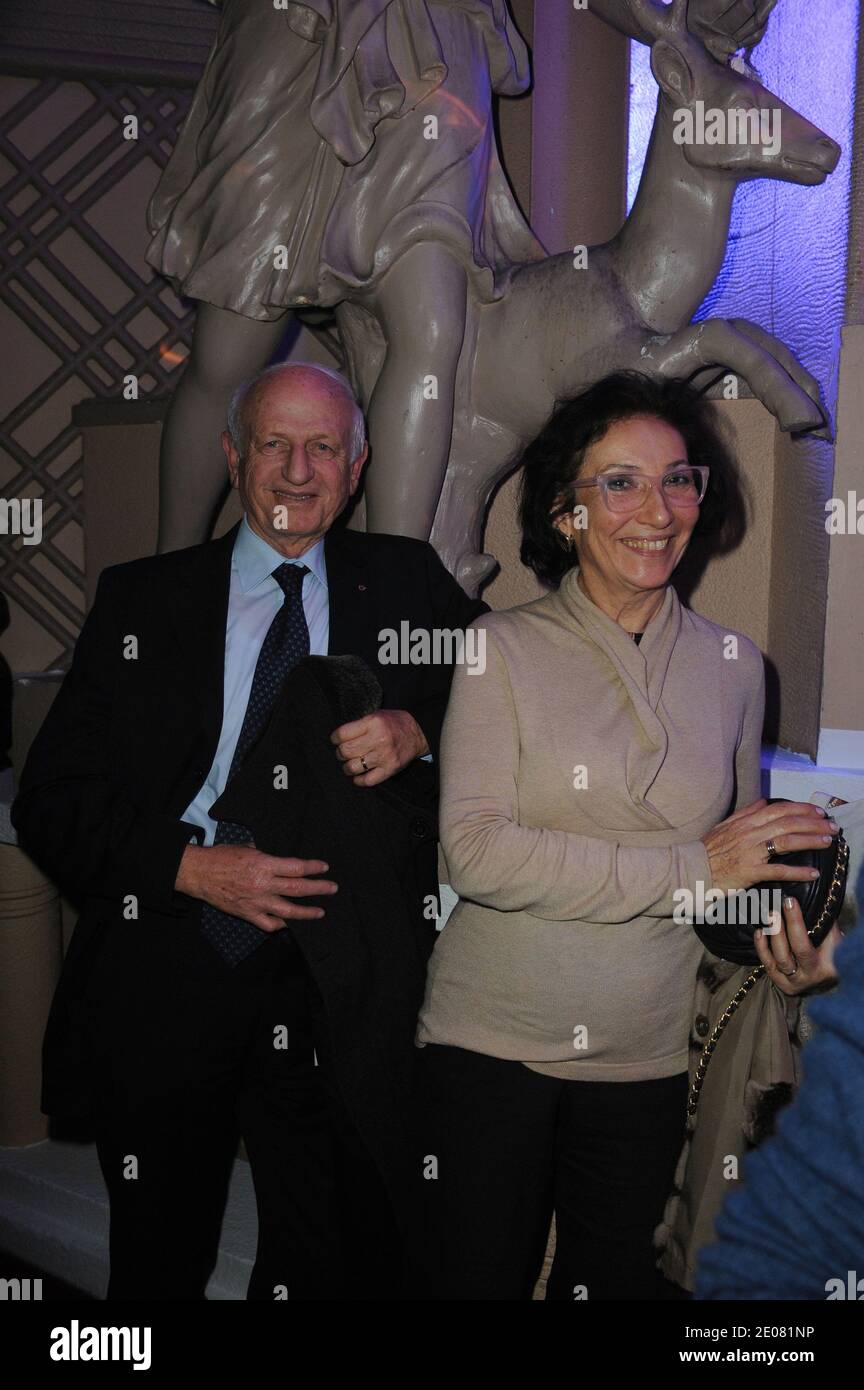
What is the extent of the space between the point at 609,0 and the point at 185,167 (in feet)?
1.54

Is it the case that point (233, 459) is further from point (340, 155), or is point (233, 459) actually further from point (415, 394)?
point (340, 155)

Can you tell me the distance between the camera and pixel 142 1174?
991 mm

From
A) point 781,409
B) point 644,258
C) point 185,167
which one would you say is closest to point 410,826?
point 781,409

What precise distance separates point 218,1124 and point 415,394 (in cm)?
69

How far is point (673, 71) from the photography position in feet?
4.04

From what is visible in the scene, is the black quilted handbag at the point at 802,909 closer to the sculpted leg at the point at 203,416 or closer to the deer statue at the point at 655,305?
the deer statue at the point at 655,305

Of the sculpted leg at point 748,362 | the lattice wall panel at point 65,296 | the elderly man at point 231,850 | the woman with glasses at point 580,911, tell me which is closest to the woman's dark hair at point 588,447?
the woman with glasses at point 580,911

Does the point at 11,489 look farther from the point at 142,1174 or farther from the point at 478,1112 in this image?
the point at 478,1112

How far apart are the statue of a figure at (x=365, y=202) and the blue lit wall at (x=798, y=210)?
0.48 feet

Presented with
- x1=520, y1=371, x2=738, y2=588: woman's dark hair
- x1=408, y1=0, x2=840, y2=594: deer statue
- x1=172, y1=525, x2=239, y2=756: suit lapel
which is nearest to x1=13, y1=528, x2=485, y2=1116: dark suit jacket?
x1=172, y1=525, x2=239, y2=756: suit lapel

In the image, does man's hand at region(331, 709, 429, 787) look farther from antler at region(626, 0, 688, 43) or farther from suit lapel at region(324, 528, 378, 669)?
antler at region(626, 0, 688, 43)

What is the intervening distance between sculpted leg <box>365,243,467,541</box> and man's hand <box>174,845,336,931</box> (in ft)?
1.54

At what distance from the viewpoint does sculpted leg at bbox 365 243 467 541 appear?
128 cm

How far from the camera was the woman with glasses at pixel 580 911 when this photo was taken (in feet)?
2.71
